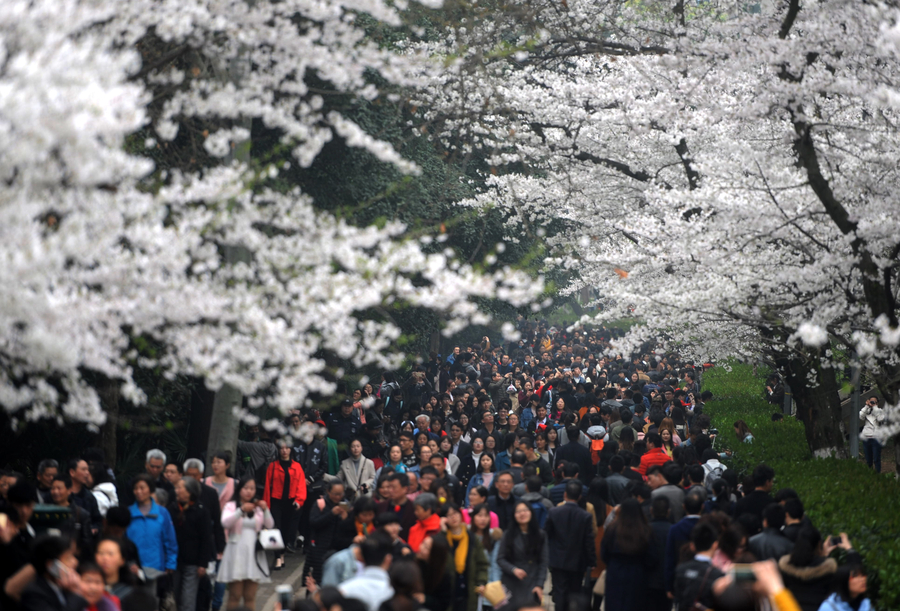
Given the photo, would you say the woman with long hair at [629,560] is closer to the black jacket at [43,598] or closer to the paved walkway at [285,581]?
the paved walkway at [285,581]

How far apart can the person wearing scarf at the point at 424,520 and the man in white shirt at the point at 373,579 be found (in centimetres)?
164

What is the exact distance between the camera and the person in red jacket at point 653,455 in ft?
41.4

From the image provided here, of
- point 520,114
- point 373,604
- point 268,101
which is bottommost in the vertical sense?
point 373,604

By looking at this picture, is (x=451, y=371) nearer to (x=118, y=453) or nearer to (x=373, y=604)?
(x=118, y=453)

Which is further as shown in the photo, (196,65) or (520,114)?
(520,114)

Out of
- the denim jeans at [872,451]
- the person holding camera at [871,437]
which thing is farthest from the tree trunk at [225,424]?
the denim jeans at [872,451]

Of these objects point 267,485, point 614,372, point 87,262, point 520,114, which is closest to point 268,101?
point 87,262

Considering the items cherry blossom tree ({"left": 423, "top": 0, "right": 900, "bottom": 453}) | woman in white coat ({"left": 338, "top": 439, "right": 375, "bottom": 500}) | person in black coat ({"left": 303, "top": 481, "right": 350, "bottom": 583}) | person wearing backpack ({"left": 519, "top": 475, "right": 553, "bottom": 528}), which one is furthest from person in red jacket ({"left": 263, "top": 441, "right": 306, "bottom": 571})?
cherry blossom tree ({"left": 423, "top": 0, "right": 900, "bottom": 453})

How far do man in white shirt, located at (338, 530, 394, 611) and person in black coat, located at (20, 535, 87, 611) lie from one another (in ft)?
5.79

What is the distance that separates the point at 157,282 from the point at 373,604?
8.61ft

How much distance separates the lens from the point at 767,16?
14242 millimetres

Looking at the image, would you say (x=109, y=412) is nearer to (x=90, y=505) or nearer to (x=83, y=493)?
(x=83, y=493)

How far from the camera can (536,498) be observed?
966 centimetres

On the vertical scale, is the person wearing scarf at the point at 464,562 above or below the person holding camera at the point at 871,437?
below
